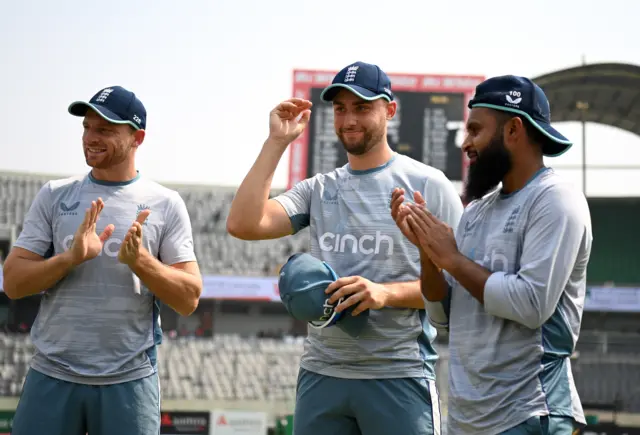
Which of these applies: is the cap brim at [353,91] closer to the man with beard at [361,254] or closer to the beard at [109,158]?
the man with beard at [361,254]

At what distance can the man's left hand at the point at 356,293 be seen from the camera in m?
3.43

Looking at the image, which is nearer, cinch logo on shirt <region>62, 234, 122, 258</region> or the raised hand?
the raised hand

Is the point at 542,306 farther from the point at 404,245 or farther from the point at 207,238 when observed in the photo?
the point at 207,238

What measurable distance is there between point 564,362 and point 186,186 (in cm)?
3220

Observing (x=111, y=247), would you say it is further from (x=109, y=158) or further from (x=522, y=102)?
(x=522, y=102)


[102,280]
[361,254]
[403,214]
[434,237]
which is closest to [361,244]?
[361,254]

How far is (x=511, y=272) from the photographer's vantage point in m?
2.85

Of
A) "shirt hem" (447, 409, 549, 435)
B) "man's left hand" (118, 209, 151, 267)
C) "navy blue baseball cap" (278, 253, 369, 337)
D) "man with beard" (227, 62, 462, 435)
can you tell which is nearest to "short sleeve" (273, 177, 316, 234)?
"man with beard" (227, 62, 462, 435)

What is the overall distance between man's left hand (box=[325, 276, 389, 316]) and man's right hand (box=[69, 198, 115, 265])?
102 centimetres

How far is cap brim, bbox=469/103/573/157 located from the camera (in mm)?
2934

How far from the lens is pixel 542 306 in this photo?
8.78 feet

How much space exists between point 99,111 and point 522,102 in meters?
1.94

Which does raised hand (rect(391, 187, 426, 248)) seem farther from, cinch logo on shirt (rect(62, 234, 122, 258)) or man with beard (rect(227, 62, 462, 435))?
cinch logo on shirt (rect(62, 234, 122, 258))

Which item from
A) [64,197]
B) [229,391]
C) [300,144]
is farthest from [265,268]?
[64,197]
